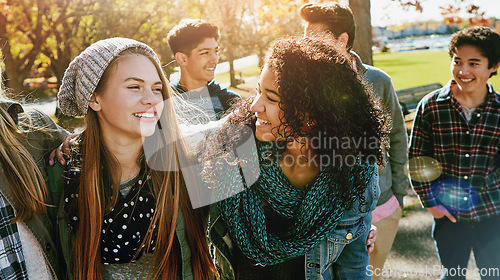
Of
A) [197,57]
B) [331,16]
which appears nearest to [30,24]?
[197,57]

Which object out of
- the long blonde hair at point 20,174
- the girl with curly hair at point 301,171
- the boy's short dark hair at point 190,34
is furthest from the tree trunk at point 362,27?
the long blonde hair at point 20,174

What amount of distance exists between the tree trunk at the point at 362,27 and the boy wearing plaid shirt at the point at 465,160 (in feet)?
7.04

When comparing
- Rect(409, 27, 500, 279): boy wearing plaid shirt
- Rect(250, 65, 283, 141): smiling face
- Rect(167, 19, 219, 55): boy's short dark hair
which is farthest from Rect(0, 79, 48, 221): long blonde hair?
Rect(409, 27, 500, 279): boy wearing plaid shirt

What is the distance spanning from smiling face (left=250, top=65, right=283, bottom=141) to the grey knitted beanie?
612 mm

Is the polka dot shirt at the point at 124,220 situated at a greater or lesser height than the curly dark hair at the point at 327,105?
lesser

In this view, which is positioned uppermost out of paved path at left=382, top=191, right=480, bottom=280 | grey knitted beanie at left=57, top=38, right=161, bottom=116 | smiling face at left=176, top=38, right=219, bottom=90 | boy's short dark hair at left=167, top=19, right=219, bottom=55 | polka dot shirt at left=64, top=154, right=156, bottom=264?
grey knitted beanie at left=57, top=38, right=161, bottom=116

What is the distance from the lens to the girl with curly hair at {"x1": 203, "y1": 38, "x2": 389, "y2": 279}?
1989mm

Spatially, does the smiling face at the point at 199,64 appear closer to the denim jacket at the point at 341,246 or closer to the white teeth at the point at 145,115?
the white teeth at the point at 145,115

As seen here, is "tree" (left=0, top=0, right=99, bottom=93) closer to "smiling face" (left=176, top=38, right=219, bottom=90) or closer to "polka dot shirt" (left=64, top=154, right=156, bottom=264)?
"smiling face" (left=176, top=38, right=219, bottom=90)

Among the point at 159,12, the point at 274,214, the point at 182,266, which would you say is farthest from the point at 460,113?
the point at 159,12

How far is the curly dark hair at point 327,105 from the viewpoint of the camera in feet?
6.44

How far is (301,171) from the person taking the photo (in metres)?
2.22

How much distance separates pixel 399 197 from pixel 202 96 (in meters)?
1.91

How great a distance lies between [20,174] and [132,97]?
0.66m
